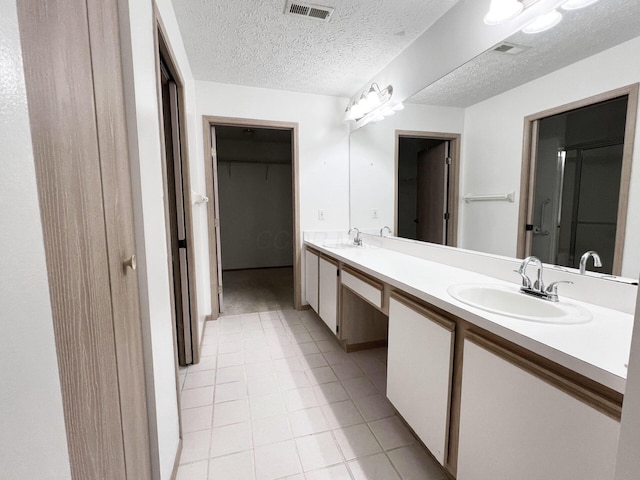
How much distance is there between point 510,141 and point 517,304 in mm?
821

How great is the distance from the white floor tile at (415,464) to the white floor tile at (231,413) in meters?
0.79

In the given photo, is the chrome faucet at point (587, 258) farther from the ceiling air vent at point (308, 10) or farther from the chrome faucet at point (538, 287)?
the ceiling air vent at point (308, 10)

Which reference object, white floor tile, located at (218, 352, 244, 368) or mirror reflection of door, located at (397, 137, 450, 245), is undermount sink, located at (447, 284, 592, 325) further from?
white floor tile, located at (218, 352, 244, 368)

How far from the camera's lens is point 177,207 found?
1.92m

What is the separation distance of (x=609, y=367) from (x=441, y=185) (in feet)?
5.03

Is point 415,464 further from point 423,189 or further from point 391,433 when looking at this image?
point 423,189

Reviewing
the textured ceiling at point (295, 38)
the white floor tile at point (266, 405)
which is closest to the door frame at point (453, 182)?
the textured ceiling at point (295, 38)

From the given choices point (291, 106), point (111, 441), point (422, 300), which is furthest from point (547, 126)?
point (291, 106)

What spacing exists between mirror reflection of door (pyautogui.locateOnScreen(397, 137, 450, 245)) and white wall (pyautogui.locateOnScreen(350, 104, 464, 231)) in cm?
11

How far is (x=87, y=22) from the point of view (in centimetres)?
67

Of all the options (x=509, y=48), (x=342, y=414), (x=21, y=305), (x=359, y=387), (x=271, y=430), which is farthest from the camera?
(x=359, y=387)

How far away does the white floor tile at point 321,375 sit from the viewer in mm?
1935

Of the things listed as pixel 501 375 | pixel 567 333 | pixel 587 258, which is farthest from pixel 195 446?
pixel 587 258

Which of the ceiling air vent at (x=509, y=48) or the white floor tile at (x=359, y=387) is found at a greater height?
the ceiling air vent at (x=509, y=48)
